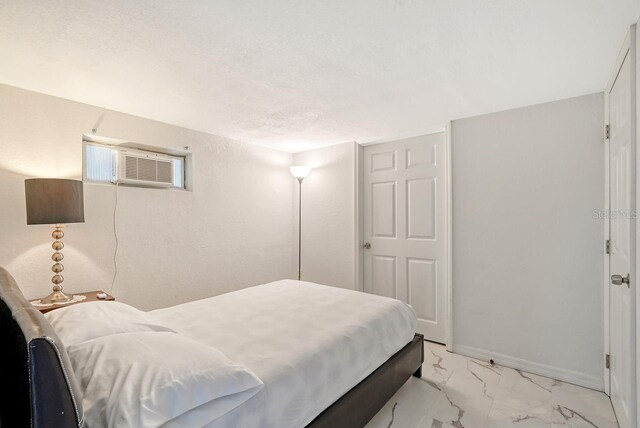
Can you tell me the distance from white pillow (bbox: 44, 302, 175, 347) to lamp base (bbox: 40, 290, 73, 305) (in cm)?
68

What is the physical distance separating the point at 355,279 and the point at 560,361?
192 centimetres

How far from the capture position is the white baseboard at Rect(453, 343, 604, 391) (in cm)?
219

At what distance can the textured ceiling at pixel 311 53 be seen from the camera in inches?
53.1

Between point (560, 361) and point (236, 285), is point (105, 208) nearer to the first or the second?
point (236, 285)

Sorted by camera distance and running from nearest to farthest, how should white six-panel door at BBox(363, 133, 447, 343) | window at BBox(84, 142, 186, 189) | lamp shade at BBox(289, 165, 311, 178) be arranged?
window at BBox(84, 142, 186, 189), white six-panel door at BBox(363, 133, 447, 343), lamp shade at BBox(289, 165, 311, 178)

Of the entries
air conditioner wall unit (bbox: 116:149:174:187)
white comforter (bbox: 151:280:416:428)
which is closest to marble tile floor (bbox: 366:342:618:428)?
white comforter (bbox: 151:280:416:428)

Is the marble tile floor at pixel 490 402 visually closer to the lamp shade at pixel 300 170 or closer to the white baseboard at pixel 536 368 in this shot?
the white baseboard at pixel 536 368

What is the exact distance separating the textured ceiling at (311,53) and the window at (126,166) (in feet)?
1.25

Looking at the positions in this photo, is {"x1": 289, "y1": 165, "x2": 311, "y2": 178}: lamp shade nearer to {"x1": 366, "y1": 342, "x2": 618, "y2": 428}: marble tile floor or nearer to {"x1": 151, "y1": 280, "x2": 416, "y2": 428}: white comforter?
{"x1": 151, "y1": 280, "x2": 416, "y2": 428}: white comforter

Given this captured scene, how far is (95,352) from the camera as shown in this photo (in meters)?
1.13

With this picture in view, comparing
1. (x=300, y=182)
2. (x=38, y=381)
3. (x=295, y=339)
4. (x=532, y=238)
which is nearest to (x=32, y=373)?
(x=38, y=381)

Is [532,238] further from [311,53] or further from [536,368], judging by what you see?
[311,53]

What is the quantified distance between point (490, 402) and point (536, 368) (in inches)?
27.5

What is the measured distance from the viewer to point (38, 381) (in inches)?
28.7
